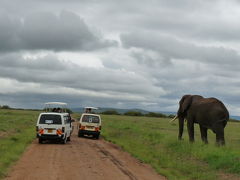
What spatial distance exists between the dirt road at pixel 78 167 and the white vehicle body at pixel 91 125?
11334 mm

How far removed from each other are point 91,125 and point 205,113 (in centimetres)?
1104

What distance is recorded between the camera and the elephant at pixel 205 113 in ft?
77.7

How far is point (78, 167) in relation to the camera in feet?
53.2

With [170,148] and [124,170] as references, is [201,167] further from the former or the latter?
[170,148]

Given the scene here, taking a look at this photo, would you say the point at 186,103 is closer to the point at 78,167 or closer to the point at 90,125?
the point at 90,125

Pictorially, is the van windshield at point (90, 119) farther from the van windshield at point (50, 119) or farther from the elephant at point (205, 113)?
the elephant at point (205, 113)

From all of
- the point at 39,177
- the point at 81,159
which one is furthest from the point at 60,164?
the point at 39,177

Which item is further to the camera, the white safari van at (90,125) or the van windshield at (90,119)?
the van windshield at (90,119)

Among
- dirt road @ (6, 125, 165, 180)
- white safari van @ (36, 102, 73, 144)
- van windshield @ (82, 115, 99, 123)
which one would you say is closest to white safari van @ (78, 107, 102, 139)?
van windshield @ (82, 115, 99, 123)

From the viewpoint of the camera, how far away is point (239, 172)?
15695mm

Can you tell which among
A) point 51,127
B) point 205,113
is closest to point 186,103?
point 205,113

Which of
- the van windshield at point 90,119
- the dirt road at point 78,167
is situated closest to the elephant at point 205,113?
the dirt road at point 78,167

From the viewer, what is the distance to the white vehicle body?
3294cm

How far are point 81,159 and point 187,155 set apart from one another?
17.4 feet
